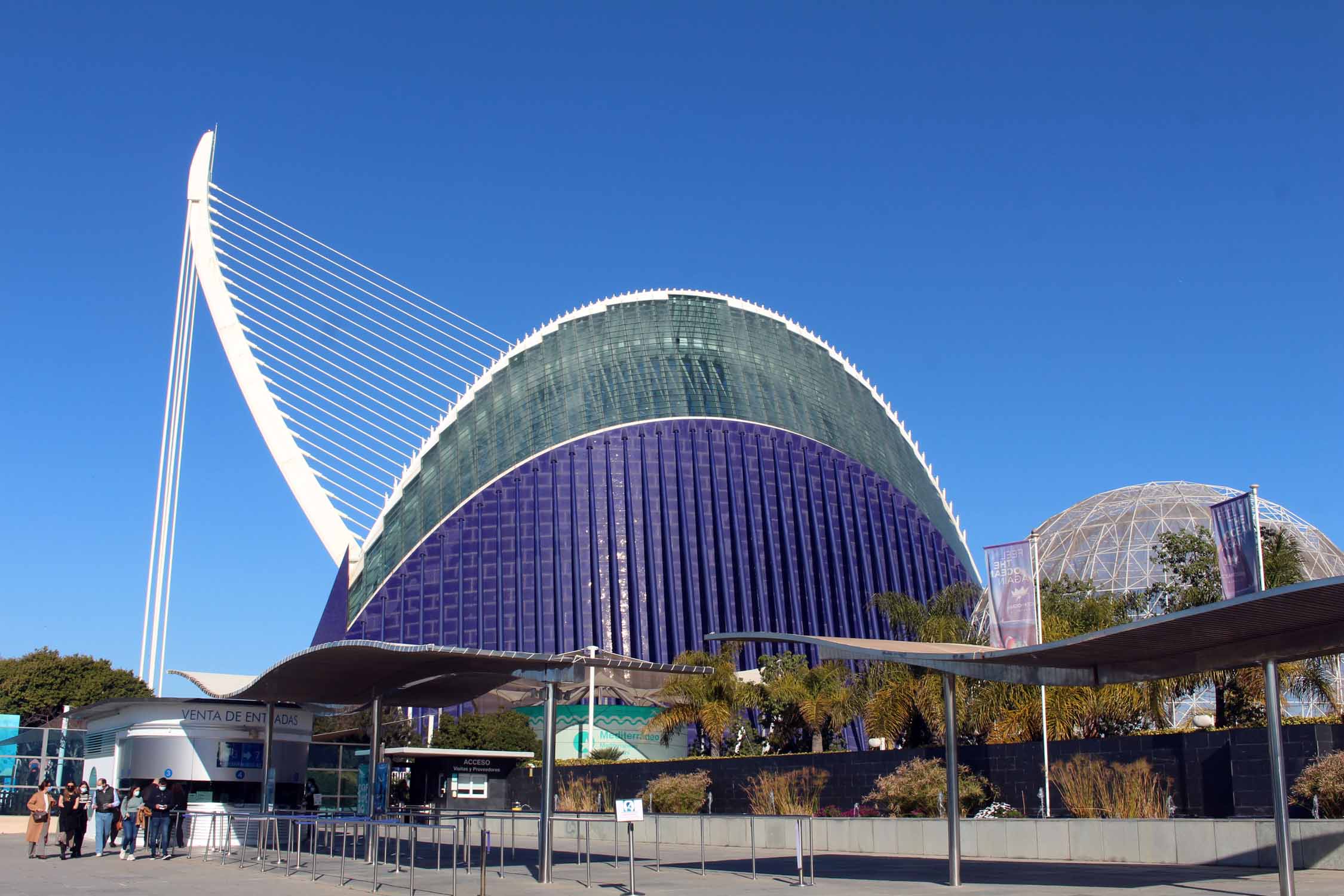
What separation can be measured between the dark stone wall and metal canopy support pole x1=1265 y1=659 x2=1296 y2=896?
5.70 m

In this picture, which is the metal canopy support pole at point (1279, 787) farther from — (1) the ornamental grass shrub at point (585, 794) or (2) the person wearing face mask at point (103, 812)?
(1) the ornamental grass shrub at point (585, 794)

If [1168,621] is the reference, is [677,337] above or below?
above

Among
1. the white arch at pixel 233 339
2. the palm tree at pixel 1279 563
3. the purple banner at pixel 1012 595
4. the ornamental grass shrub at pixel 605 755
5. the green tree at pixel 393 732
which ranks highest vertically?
the white arch at pixel 233 339

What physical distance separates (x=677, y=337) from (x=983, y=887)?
57982mm

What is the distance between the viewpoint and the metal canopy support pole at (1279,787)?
14828 mm

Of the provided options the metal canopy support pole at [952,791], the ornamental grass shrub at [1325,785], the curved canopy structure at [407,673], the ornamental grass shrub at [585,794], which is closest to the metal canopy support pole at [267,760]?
the curved canopy structure at [407,673]

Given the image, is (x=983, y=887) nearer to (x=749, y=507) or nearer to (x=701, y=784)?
(x=701, y=784)

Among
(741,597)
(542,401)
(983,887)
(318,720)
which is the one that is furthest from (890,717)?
(318,720)

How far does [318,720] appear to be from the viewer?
74.4 meters

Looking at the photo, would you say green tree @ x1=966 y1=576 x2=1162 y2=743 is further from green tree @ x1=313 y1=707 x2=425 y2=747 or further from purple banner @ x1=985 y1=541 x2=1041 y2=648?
green tree @ x1=313 y1=707 x2=425 y2=747

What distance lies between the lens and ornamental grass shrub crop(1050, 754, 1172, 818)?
23891 mm

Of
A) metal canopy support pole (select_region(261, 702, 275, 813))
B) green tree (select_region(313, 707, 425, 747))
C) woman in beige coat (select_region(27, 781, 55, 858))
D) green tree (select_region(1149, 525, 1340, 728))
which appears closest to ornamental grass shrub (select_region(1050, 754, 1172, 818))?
green tree (select_region(1149, 525, 1340, 728))

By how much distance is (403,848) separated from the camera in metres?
29.7

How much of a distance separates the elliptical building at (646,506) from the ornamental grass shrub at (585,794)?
18655mm
